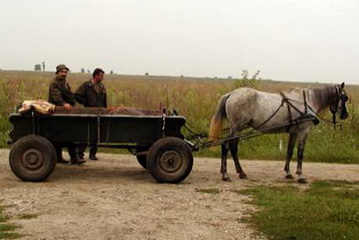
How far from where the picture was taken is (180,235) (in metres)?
6.43

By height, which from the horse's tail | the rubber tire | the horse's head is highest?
the horse's head

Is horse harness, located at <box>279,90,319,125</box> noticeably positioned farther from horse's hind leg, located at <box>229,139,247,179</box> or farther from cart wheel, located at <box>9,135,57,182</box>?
cart wheel, located at <box>9,135,57,182</box>

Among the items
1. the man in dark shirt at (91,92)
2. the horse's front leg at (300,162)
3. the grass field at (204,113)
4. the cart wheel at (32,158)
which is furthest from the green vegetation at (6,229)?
the horse's front leg at (300,162)

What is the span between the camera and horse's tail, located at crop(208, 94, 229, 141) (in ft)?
34.6

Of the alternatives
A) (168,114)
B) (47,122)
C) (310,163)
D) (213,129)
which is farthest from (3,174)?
(310,163)

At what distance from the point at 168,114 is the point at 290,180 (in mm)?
2785

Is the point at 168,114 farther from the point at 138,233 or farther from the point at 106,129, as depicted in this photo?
the point at 138,233

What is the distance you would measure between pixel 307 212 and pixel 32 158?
188 inches

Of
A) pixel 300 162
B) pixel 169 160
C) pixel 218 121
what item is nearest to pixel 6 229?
pixel 169 160

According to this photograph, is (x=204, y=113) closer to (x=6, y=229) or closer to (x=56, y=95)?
(x=56, y=95)

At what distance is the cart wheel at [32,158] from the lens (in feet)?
30.8

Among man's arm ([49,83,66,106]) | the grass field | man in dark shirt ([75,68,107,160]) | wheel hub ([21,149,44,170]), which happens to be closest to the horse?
the grass field

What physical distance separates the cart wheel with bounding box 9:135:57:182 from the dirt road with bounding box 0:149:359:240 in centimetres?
21

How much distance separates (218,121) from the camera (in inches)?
418
